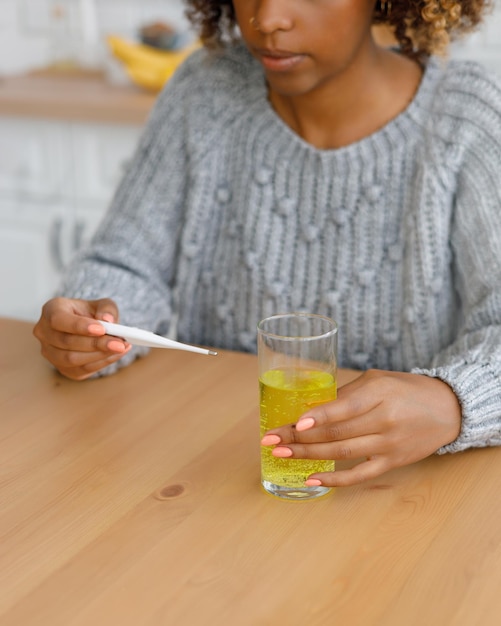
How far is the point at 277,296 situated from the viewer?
140cm

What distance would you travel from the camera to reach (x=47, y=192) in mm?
2609

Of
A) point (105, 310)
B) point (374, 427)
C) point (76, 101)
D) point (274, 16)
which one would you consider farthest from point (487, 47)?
point (374, 427)

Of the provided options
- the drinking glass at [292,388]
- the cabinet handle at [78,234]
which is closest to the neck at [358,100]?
the drinking glass at [292,388]

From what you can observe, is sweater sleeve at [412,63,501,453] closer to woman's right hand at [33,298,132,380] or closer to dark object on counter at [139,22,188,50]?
woman's right hand at [33,298,132,380]

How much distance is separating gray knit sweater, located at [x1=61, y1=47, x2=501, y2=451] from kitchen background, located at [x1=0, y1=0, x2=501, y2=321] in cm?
90

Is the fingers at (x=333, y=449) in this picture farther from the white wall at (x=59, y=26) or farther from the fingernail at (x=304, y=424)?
the white wall at (x=59, y=26)

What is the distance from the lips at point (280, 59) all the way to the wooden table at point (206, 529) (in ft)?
1.36

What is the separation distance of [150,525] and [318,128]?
2.34ft

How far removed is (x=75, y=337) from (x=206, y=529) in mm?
357

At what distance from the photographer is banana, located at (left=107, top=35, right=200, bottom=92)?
2.48m

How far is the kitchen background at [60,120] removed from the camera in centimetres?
244

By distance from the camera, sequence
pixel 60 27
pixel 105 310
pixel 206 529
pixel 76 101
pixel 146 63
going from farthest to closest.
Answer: pixel 60 27, pixel 146 63, pixel 76 101, pixel 105 310, pixel 206 529

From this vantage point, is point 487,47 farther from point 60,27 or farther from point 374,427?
point 374,427

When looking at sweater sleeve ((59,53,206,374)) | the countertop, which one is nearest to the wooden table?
sweater sleeve ((59,53,206,374))
